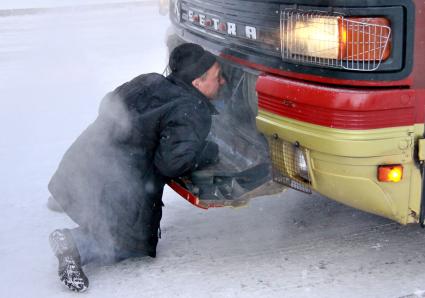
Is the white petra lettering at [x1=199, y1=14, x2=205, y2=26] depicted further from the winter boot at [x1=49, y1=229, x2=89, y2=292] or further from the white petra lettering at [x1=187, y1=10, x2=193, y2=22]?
the winter boot at [x1=49, y1=229, x2=89, y2=292]

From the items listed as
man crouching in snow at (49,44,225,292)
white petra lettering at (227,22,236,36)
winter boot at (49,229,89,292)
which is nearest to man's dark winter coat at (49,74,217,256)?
man crouching in snow at (49,44,225,292)

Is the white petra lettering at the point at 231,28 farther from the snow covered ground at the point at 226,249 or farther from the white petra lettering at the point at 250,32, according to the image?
the snow covered ground at the point at 226,249

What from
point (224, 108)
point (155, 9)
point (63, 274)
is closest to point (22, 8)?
point (155, 9)

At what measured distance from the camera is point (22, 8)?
15.8 metres

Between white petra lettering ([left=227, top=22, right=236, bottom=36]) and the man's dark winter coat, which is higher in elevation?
white petra lettering ([left=227, top=22, right=236, bottom=36])

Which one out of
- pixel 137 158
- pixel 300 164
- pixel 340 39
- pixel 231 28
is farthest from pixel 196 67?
pixel 340 39

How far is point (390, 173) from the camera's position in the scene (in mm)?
3201

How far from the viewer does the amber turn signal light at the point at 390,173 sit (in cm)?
319

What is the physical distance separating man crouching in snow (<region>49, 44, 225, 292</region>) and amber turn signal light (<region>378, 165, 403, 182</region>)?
98 centimetres

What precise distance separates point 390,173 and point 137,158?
138 centimetres

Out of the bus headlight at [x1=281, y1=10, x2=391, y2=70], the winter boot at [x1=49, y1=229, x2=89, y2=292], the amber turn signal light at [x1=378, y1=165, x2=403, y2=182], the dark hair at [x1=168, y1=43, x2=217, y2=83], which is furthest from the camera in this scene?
the dark hair at [x1=168, y1=43, x2=217, y2=83]

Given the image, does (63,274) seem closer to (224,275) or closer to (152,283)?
(152,283)

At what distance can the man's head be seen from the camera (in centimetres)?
383

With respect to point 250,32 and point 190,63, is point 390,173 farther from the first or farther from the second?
point 190,63
